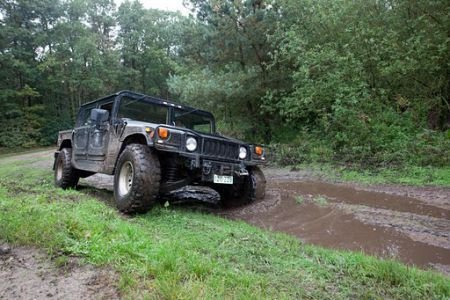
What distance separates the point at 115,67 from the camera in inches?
1292

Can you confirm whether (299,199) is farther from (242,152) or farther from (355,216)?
Result: (242,152)

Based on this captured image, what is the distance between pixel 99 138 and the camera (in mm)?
5863

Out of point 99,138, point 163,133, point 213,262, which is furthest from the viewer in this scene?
point 99,138

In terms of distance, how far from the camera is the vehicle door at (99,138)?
5.61m

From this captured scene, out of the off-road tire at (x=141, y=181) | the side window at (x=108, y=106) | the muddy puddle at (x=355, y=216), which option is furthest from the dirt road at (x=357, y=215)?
the side window at (x=108, y=106)

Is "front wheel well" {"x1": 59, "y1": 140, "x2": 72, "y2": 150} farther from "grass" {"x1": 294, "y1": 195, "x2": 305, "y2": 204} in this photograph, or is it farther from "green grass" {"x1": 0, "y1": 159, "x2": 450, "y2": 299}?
"grass" {"x1": 294, "y1": 195, "x2": 305, "y2": 204}

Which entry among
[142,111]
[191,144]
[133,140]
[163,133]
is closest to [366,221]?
[191,144]

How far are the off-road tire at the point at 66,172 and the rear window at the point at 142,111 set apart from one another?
2187mm

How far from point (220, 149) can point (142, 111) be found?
1.89 metres

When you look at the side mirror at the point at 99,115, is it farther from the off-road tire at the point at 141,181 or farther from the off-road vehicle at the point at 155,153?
the off-road tire at the point at 141,181

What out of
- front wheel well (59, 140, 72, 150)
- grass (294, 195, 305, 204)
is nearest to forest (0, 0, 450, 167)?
grass (294, 195, 305, 204)

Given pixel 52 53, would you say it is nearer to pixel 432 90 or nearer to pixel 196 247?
pixel 432 90

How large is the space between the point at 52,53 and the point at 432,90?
94.4 feet

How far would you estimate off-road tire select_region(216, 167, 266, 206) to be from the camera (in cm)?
541
